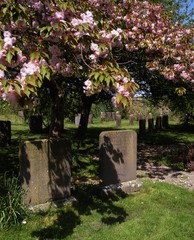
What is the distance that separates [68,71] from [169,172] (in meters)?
5.96

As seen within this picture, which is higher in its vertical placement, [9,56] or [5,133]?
[9,56]

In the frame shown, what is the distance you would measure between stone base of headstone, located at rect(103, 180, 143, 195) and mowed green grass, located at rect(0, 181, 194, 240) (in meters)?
0.17

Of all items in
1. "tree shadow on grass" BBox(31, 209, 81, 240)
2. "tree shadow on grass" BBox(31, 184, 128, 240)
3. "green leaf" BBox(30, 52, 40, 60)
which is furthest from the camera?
"tree shadow on grass" BBox(31, 184, 128, 240)

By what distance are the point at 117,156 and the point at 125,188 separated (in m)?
0.72

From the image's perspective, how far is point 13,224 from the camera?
5723 millimetres

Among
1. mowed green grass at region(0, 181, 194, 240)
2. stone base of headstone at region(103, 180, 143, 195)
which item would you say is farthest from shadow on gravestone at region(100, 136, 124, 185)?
mowed green grass at region(0, 181, 194, 240)

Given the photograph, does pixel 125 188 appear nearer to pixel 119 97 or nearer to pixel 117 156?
pixel 117 156

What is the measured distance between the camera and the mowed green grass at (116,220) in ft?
18.2

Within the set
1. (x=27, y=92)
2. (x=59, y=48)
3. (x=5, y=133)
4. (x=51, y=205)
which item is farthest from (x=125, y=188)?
(x=5, y=133)

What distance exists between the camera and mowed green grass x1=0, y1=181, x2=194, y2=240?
5539 mm

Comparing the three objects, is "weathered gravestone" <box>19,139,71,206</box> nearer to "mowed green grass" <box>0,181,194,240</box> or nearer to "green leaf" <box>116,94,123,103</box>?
"mowed green grass" <box>0,181,194,240</box>

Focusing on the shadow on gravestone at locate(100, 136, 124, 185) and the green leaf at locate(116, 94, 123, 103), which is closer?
the green leaf at locate(116, 94, 123, 103)

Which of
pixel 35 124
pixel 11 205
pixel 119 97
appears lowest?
pixel 11 205

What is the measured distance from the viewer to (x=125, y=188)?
786cm
